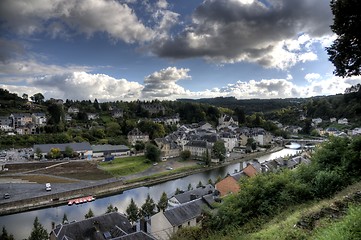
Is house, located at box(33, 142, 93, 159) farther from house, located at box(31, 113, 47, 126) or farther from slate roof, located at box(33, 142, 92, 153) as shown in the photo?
house, located at box(31, 113, 47, 126)

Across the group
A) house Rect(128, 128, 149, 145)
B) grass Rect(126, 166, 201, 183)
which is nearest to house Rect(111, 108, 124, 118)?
house Rect(128, 128, 149, 145)

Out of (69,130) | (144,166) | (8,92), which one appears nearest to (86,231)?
(144,166)

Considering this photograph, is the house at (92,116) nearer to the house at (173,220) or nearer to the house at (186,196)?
the house at (186,196)

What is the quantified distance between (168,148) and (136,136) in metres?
10.5

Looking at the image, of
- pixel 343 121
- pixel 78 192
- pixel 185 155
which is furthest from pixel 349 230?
pixel 343 121

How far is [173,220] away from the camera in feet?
53.2

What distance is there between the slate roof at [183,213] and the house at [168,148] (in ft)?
102

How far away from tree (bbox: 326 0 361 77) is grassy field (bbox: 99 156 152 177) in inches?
1196

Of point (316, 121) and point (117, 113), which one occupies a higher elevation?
point (117, 113)

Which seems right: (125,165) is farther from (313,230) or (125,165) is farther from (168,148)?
(313,230)

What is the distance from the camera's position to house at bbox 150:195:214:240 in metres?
15.9

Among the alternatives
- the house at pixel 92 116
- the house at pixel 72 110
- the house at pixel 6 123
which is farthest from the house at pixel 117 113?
the house at pixel 6 123

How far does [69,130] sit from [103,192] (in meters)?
30.0

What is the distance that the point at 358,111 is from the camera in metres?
11.3
